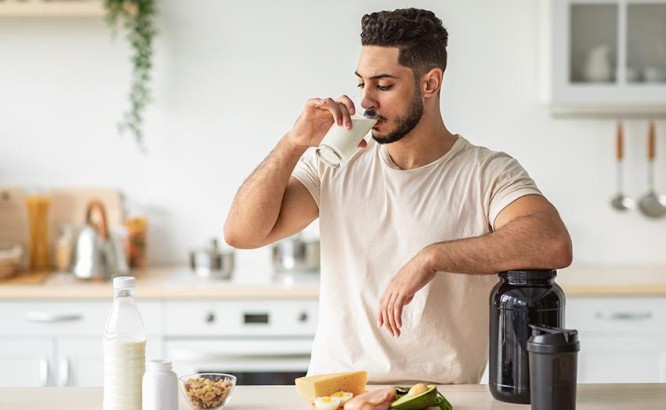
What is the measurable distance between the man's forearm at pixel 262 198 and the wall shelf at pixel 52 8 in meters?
1.81

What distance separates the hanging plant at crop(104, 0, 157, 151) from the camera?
4.05m

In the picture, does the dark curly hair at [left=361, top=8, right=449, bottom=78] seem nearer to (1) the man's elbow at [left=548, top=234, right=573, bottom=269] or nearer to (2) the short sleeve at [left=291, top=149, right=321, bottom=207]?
(2) the short sleeve at [left=291, top=149, right=321, bottom=207]

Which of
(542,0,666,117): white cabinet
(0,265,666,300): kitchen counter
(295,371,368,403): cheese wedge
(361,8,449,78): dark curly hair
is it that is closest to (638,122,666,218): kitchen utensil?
(542,0,666,117): white cabinet

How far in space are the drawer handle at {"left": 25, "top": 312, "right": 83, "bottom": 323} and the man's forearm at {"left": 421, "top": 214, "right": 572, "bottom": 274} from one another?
188cm

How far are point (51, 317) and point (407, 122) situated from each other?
1785mm

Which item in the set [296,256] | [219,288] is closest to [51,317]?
[219,288]

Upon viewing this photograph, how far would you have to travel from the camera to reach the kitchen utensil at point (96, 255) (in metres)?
3.81

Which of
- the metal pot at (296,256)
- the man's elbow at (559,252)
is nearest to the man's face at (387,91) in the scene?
the man's elbow at (559,252)

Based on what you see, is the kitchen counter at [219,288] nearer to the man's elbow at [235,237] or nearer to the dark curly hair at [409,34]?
the man's elbow at [235,237]

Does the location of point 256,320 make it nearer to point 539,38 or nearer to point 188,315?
point 188,315

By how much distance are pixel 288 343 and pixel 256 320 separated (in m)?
0.14

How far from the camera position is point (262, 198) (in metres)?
2.43

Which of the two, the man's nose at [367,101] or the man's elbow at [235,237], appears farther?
the man's elbow at [235,237]

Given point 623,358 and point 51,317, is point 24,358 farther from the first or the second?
point 623,358
